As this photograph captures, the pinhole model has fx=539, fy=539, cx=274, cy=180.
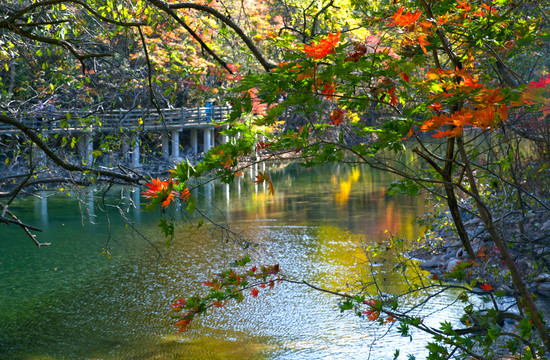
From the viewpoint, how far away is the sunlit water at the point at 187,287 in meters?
5.79

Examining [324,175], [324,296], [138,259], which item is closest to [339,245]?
[324,296]

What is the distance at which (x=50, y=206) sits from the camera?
1352cm

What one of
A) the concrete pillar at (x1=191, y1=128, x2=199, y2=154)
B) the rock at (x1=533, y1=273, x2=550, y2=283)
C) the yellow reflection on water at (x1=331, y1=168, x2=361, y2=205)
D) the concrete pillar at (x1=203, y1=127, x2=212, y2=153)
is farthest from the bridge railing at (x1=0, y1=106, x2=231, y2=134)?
the concrete pillar at (x1=203, y1=127, x2=212, y2=153)

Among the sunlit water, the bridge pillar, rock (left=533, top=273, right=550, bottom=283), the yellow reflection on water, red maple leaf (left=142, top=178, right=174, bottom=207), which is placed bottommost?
the sunlit water

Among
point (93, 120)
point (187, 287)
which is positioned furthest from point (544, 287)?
point (93, 120)

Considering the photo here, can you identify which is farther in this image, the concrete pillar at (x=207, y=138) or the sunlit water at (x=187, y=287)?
the concrete pillar at (x=207, y=138)

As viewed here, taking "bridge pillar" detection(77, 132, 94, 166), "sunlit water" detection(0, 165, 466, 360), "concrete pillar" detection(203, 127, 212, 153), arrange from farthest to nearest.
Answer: "concrete pillar" detection(203, 127, 212, 153)
"sunlit water" detection(0, 165, 466, 360)
"bridge pillar" detection(77, 132, 94, 166)

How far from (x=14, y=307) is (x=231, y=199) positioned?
26.6 feet

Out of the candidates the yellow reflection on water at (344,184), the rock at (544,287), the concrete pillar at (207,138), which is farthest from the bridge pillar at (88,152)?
the concrete pillar at (207,138)

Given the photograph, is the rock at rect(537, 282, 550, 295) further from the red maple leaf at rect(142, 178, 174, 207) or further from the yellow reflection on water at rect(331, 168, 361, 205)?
the yellow reflection on water at rect(331, 168, 361, 205)

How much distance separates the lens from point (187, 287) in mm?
7527

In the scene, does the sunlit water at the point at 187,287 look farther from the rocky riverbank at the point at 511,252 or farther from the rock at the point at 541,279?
the rock at the point at 541,279

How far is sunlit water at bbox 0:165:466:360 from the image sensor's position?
579cm

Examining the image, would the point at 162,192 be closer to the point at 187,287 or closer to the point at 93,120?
the point at 93,120
